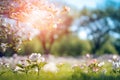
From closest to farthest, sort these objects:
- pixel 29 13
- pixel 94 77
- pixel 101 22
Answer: pixel 94 77 → pixel 29 13 → pixel 101 22

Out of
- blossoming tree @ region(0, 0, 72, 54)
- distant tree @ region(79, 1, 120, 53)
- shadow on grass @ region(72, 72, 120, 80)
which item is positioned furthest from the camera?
distant tree @ region(79, 1, 120, 53)

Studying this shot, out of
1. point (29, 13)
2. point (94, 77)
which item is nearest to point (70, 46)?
point (29, 13)

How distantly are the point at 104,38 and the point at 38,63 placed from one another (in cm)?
7087

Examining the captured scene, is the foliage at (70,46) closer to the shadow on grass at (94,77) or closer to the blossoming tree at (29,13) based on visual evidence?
the blossoming tree at (29,13)

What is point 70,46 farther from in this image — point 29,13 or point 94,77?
point 94,77

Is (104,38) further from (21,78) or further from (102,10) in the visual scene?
(21,78)

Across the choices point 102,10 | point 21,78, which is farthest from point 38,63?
point 102,10

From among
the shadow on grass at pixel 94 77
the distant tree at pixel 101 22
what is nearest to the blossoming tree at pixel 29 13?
the shadow on grass at pixel 94 77

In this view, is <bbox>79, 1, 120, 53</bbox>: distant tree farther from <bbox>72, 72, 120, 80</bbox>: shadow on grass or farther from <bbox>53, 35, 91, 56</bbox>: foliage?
<bbox>72, 72, 120, 80</bbox>: shadow on grass

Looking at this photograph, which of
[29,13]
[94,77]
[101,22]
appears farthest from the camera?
[101,22]

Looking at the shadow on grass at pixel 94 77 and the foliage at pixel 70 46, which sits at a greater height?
the shadow on grass at pixel 94 77

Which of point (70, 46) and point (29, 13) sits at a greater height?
point (29, 13)

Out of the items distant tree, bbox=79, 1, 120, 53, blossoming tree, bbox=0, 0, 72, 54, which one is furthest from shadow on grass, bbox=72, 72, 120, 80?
distant tree, bbox=79, 1, 120, 53

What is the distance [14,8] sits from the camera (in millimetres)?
11336
